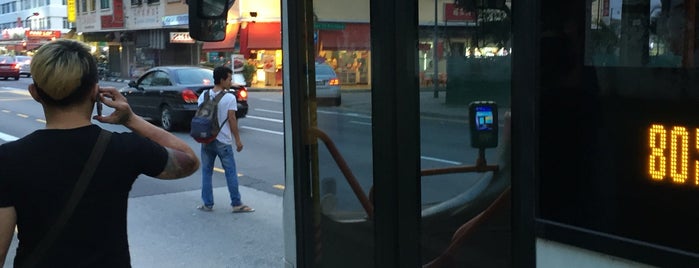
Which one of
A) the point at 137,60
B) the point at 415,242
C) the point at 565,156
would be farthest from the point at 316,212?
the point at 137,60

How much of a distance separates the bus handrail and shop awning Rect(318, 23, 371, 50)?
370mm

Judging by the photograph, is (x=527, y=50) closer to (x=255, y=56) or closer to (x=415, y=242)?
(x=415, y=242)

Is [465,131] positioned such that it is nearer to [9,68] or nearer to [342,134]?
[342,134]

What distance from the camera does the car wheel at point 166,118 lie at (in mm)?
15827

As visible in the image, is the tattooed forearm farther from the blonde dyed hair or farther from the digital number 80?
the digital number 80

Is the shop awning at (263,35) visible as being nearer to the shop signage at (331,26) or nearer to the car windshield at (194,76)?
the car windshield at (194,76)

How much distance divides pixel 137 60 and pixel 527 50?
163 feet

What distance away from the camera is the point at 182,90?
15.6 meters

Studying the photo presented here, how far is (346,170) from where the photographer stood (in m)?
2.88

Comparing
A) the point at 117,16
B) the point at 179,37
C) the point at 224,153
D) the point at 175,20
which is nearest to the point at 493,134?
the point at 224,153

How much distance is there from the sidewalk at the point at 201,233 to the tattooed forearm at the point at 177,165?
11.6ft

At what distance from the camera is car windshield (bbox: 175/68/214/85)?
629 inches

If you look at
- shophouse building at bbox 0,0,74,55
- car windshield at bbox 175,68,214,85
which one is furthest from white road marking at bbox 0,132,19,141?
shophouse building at bbox 0,0,74,55

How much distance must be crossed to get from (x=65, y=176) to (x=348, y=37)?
119 centimetres
